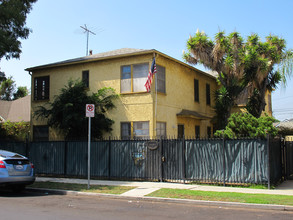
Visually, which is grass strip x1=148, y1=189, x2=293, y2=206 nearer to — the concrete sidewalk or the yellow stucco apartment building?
the concrete sidewalk

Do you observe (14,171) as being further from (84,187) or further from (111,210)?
(111,210)

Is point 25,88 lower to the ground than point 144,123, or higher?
higher

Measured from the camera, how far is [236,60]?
20.2m

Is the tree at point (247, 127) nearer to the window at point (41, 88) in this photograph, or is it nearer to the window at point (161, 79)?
the window at point (161, 79)

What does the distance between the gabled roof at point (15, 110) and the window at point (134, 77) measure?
15.1 metres

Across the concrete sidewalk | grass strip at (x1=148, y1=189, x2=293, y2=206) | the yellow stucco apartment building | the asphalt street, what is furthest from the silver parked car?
the yellow stucco apartment building

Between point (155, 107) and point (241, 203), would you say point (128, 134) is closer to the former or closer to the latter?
point (155, 107)

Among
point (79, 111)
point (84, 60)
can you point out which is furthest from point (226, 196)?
point (84, 60)

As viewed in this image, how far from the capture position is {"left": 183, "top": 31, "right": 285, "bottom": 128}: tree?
2014cm

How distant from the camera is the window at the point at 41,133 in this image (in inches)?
827

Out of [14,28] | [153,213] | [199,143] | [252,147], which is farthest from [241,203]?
[14,28]

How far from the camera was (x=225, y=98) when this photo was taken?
21.5m

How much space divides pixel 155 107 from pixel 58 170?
228 inches

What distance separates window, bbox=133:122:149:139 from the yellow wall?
0.84ft
